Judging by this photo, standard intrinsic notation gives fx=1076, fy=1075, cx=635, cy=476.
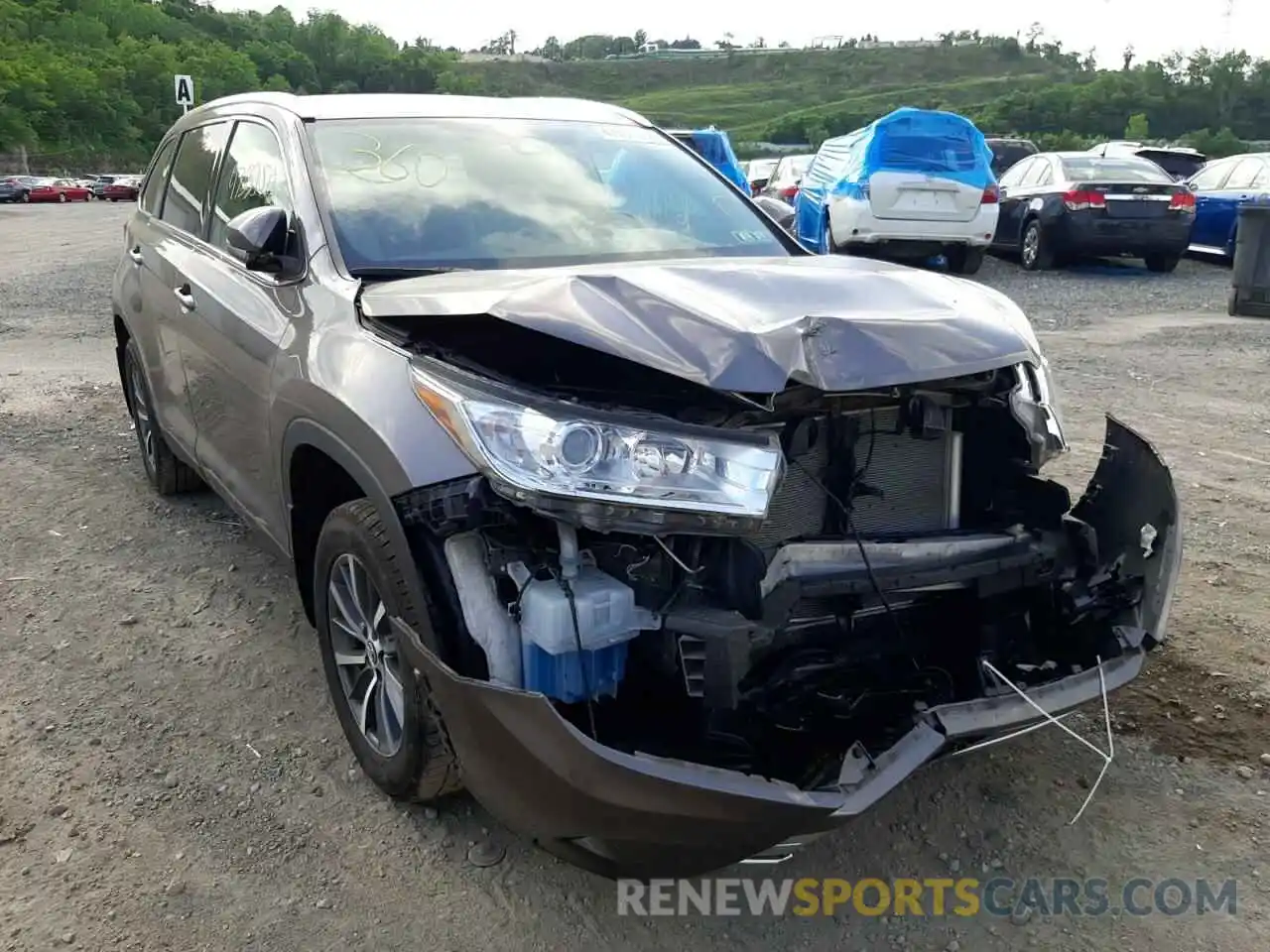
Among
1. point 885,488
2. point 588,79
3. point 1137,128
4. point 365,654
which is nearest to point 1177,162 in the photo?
point 885,488

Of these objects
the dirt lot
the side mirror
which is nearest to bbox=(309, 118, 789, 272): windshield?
the side mirror

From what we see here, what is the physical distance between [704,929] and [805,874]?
32 cm

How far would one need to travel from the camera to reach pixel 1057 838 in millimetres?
Answer: 2768

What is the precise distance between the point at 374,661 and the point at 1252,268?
1077 cm

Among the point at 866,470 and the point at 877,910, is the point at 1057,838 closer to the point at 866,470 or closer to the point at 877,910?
the point at 877,910

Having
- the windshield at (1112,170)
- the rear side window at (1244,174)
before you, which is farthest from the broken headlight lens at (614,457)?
the rear side window at (1244,174)

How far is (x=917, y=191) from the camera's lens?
12.2 metres

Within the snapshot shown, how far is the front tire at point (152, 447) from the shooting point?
5.08 m

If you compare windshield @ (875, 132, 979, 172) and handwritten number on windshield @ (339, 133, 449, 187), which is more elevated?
handwritten number on windshield @ (339, 133, 449, 187)

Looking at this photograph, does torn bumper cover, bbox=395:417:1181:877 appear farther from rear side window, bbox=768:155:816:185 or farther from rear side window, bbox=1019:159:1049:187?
rear side window, bbox=768:155:816:185

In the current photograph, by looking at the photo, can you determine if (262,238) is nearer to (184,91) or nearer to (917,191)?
(917,191)

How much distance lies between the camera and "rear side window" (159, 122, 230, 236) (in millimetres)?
4312

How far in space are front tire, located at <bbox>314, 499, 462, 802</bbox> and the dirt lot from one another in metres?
0.17

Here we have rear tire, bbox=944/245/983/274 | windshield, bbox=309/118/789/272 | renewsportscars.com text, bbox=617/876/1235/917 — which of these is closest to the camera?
renewsportscars.com text, bbox=617/876/1235/917
